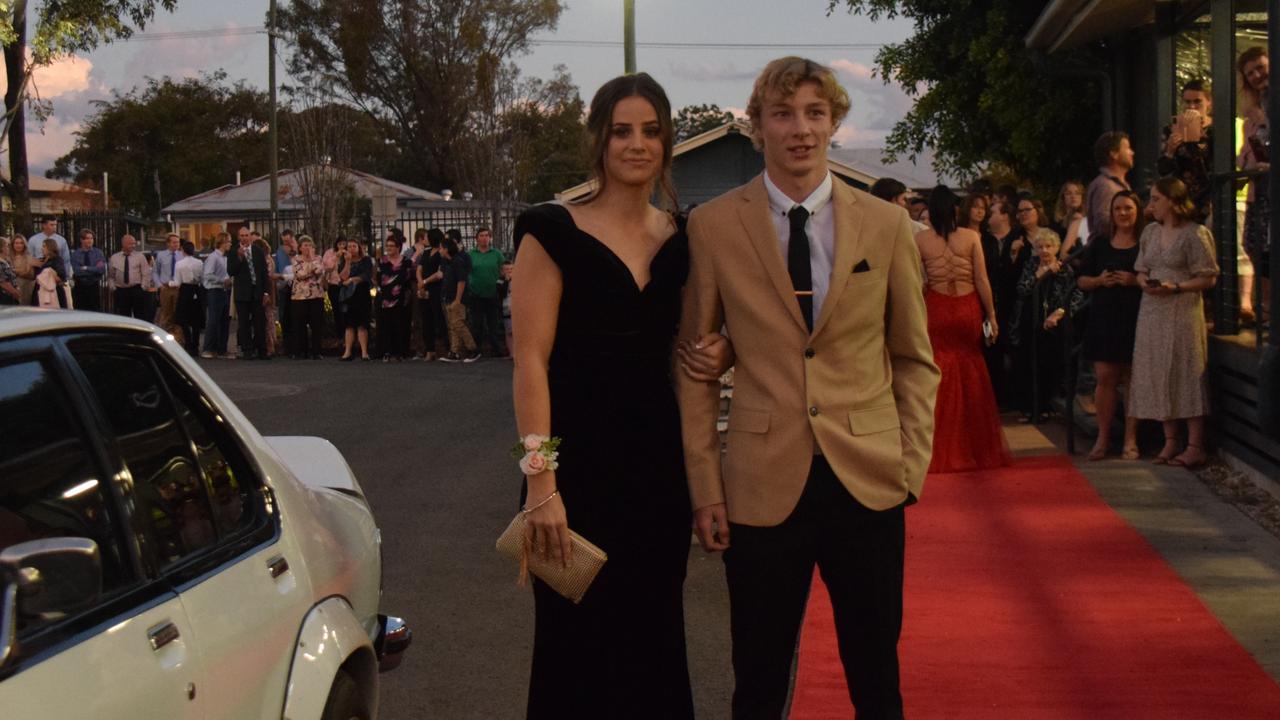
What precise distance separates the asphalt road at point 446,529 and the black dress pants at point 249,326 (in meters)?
4.16

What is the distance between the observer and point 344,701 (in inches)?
145

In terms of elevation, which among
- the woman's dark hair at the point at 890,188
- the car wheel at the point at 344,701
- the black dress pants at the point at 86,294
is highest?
the woman's dark hair at the point at 890,188

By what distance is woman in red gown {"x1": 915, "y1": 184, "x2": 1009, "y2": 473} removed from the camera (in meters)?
10.7

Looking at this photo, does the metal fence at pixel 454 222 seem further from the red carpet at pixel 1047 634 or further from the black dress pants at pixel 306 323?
the red carpet at pixel 1047 634

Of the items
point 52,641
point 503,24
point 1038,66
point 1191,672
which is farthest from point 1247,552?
point 503,24

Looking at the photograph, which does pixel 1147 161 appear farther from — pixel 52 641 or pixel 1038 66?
pixel 52 641

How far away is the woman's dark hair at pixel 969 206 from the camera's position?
11.7m

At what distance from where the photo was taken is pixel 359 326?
22.7 m

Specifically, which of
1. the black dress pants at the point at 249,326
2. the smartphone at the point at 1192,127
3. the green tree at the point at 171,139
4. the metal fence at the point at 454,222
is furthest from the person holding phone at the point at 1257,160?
the green tree at the point at 171,139

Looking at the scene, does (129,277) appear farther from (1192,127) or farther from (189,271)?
(1192,127)

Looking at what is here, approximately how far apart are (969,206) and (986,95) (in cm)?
850

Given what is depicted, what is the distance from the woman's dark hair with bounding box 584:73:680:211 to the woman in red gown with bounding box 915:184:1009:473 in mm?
6893

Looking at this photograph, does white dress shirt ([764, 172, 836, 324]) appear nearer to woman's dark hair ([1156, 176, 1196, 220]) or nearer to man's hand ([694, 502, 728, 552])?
man's hand ([694, 502, 728, 552])

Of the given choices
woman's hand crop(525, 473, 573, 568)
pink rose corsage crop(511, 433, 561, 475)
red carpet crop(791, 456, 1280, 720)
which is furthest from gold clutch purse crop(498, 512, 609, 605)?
red carpet crop(791, 456, 1280, 720)
